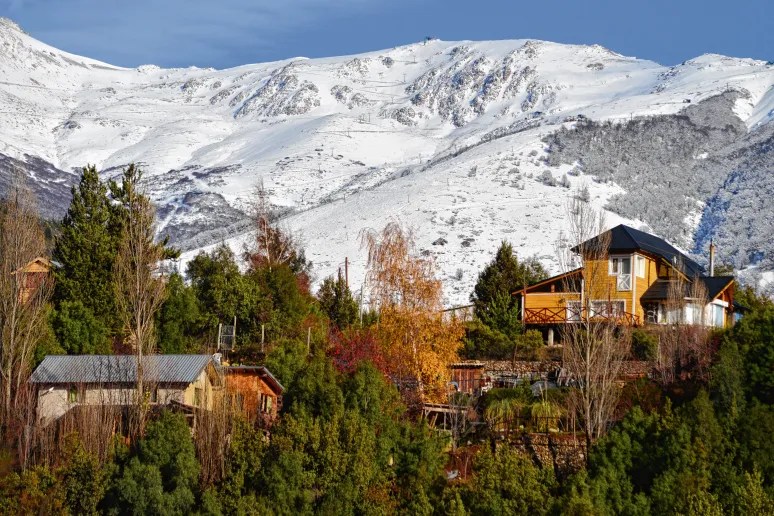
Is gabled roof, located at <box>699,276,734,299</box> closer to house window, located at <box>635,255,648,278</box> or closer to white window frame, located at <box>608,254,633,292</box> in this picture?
house window, located at <box>635,255,648,278</box>

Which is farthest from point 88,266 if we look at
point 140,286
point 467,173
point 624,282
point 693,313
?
point 467,173

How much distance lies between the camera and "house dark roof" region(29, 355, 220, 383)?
35719mm

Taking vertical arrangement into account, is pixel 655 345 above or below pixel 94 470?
above

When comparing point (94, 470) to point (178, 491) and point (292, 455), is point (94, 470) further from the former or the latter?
point (292, 455)

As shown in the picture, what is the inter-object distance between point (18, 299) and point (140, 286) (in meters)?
3.95

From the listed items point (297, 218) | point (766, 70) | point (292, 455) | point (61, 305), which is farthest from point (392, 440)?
point (766, 70)

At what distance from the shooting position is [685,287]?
48.2 meters

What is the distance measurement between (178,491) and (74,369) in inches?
284

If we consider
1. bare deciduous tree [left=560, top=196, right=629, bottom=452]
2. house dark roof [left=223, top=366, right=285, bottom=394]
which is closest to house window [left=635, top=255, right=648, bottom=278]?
bare deciduous tree [left=560, top=196, right=629, bottom=452]

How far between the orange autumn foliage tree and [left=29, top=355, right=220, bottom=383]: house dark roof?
21.7 ft

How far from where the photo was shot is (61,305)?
1655 inches

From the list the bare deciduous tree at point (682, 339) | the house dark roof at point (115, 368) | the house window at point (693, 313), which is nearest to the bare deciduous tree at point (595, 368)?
the bare deciduous tree at point (682, 339)

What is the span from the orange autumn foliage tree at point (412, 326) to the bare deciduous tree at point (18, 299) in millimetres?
10983

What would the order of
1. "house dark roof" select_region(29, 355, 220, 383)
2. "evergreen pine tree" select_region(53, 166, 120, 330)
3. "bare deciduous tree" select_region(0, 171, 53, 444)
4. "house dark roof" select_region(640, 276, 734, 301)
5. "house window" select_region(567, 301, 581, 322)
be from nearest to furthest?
"house dark roof" select_region(29, 355, 220, 383)
"bare deciduous tree" select_region(0, 171, 53, 444)
"evergreen pine tree" select_region(53, 166, 120, 330)
"house window" select_region(567, 301, 581, 322)
"house dark roof" select_region(640, 276, 734, 301)
